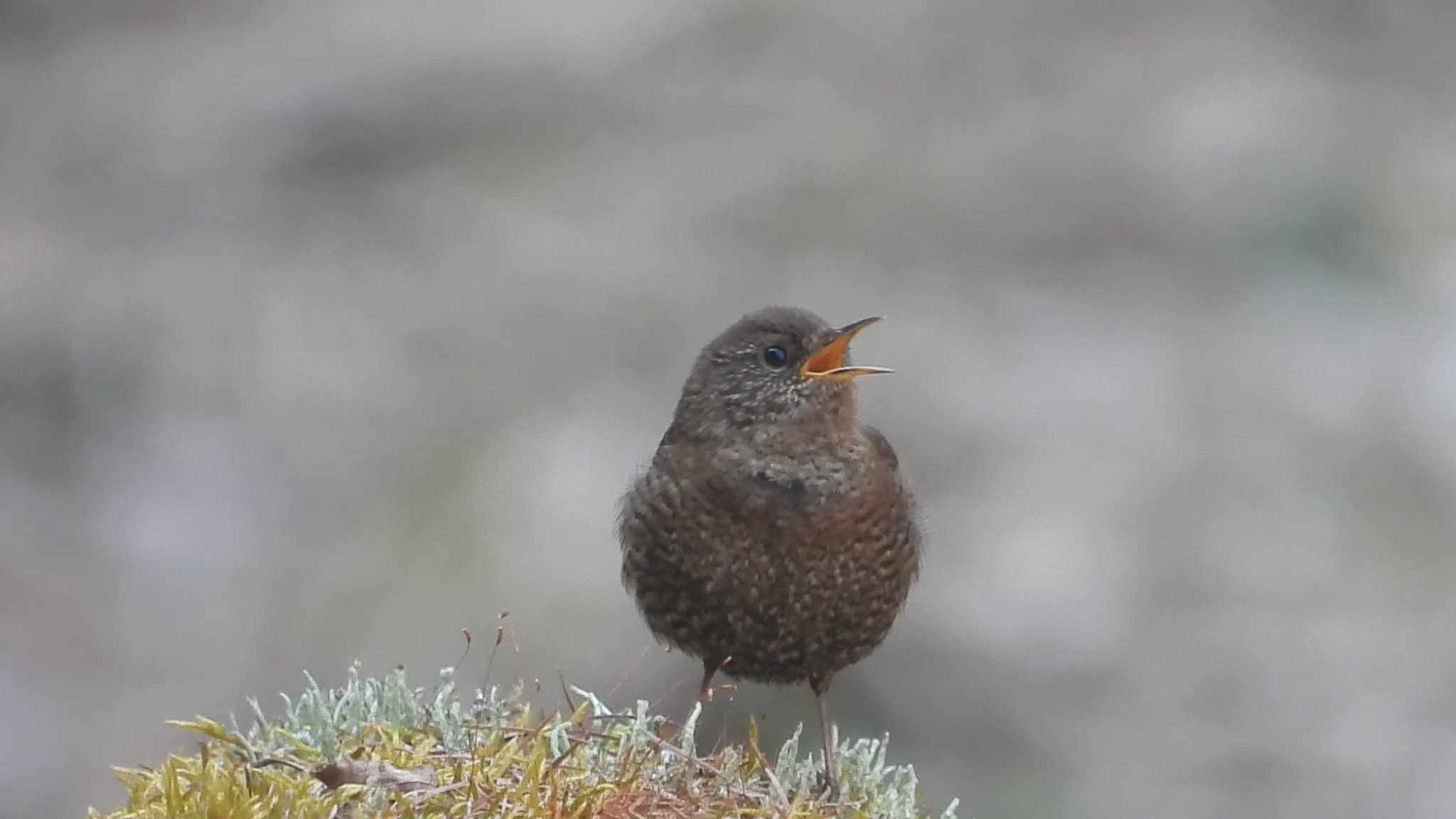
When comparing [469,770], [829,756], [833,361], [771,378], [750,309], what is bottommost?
[469,770]

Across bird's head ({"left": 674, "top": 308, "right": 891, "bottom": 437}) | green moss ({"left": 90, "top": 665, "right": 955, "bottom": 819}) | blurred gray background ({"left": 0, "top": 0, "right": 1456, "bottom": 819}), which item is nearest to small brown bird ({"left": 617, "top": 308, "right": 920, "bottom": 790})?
bird's head ({"left": 674, "top": 308, "right": 891, "bottom": 437})

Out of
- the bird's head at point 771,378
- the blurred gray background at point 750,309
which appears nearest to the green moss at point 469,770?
the bird's head at point 771,378

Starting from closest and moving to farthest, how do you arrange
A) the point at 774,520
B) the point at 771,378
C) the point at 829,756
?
the point at 829,756, the point at 774,520, the point at 771,378

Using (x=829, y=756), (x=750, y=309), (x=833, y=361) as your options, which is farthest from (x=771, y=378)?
(x=750, y=309)

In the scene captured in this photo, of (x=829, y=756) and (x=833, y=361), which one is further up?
(x=833, y=361)

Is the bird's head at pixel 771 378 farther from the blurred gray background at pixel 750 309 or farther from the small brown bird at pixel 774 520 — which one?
the blurred gray background at pixel 750 309

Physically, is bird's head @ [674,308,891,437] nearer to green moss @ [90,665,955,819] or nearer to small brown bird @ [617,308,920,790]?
small brown bird @ [617,308,920,790]

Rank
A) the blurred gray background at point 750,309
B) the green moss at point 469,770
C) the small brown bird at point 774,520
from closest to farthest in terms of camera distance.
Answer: the green moss at point 469,770 → the small brown bird at point 774,520 → the blurred gray background at point 750,309

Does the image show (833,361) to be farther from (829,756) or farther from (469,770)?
(469,770)
